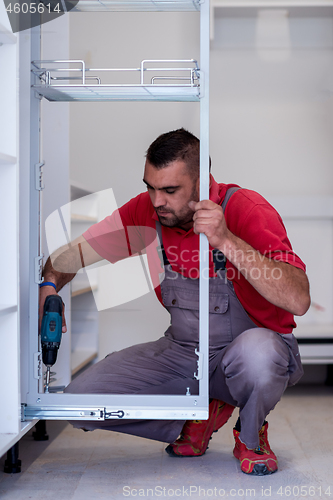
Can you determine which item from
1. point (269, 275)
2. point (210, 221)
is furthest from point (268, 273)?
point (210, 221)

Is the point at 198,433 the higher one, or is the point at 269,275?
the point at 269,275

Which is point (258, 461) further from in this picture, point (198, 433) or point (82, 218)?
point (82, 218)

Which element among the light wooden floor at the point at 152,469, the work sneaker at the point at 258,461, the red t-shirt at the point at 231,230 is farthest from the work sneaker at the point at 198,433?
the red t-shirt at the point at 231,230

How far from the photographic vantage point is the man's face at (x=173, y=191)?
61.2 inches

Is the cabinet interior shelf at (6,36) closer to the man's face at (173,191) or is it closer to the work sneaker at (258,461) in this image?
the man's face at (173,191)

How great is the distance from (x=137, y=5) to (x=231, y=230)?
2.17ft

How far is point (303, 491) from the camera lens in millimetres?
1310

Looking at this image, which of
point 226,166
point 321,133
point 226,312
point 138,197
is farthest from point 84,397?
point 321,133

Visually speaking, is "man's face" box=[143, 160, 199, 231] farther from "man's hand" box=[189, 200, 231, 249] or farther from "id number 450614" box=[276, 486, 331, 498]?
"id number 450614" box=[276, 486, 331, 498]

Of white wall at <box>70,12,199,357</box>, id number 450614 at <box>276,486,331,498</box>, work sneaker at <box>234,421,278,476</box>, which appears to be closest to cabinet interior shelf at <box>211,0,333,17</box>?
white wall at <box>70,12,199,357</box>

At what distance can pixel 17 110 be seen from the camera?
1268 mm

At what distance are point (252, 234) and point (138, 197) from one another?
1.64 ft

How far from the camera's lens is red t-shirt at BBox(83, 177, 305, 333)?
1479 millimetres

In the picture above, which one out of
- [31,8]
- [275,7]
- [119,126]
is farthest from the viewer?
[275,7]
